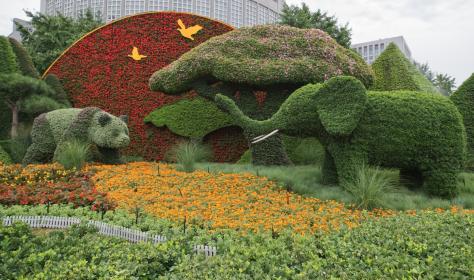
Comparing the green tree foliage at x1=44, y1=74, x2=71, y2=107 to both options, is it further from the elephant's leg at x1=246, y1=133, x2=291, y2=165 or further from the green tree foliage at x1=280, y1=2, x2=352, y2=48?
the green tree foliage at x1=280, y1=2, x2=352, y2=48

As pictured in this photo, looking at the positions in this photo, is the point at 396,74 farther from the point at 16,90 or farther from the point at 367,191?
the point at 16,90

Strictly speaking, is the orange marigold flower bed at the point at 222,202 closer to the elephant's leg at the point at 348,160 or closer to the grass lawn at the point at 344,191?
the grass lawn at the point at 344,191

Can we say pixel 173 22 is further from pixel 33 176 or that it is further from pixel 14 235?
pixel 14 235

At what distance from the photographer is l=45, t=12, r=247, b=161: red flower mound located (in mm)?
12328

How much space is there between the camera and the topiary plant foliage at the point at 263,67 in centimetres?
885

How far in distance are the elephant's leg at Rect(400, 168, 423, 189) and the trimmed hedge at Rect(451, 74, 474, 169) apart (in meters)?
3.27

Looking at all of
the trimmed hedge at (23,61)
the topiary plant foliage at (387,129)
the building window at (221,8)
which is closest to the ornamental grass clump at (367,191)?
the topiary plant foliage at (387,129)

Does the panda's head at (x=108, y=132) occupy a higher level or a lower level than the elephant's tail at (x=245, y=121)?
lower

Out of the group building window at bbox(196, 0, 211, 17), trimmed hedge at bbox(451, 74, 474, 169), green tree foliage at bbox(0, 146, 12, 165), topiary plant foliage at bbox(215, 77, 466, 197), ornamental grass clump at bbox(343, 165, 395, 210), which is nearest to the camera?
ornamental grass clump at bbox(343, 165, 395, 210)

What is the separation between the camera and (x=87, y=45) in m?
13.2

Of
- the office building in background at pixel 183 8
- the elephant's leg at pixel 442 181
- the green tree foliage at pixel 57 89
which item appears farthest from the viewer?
the office building in background at pixel 183 8

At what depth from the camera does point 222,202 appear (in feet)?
19.3

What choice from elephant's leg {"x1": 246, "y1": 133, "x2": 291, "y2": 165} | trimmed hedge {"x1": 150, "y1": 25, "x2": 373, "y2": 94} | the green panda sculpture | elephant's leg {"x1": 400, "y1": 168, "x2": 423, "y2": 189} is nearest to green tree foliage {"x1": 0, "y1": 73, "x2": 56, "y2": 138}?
the green panda sculpture

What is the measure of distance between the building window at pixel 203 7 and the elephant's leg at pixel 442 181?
43.6 metres
